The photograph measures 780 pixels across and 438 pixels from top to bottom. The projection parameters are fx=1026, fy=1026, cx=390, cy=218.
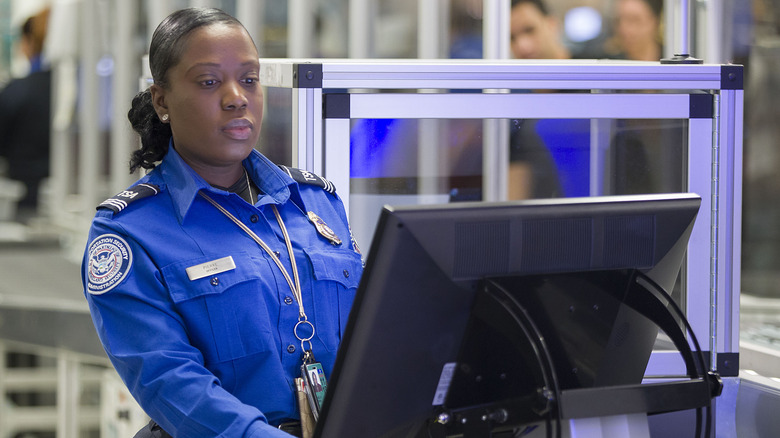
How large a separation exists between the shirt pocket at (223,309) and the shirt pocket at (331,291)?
10cm

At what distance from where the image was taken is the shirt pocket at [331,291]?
57.7 inches

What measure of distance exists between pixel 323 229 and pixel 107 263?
35 centimetres

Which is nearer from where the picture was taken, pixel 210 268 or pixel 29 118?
pixel 210 268

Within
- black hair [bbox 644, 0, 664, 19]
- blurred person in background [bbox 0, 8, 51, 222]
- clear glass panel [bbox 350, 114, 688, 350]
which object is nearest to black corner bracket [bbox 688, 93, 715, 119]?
clear glass panel [bbox 350, 114, 688, 350]

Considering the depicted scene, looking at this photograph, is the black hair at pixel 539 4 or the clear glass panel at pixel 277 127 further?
the black hair at pixel 539 4

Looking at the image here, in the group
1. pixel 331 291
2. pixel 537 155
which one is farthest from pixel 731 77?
pixel 331 291

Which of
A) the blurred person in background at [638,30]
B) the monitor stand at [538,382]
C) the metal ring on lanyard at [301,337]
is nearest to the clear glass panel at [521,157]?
the metal ring on lanyard at [301,337]

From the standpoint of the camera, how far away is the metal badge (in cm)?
154

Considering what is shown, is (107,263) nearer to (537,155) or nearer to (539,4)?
(537,155)

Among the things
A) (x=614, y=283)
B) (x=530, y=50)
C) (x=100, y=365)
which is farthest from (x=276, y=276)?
(x=100, y=365)

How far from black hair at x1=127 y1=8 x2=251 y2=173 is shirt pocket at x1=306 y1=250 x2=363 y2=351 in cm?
30

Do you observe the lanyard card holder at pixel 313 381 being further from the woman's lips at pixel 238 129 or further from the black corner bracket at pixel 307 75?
the black corner bracket at pixel 307 75

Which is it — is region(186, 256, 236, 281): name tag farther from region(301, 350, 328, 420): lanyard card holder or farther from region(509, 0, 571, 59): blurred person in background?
region(509, 0, 571, 59): blurred person in background

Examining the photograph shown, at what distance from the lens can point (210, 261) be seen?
1382 millimetres
